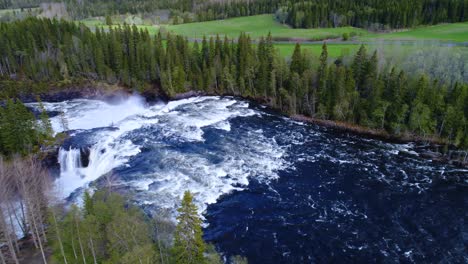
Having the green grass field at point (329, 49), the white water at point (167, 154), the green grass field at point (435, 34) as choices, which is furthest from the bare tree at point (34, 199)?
the green grass field at point (435, 34)

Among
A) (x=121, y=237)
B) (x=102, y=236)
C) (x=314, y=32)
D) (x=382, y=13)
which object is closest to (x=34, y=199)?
(x=102, y=236)

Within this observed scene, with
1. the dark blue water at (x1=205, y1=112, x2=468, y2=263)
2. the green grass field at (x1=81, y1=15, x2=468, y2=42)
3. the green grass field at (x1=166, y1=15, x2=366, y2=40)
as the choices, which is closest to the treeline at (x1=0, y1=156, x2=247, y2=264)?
the dark blue water at (x1=205, y1=112, x2=468, y2=263)

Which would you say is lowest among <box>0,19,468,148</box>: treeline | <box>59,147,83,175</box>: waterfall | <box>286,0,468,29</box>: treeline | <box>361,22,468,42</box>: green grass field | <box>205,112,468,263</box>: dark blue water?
<box>205,112,468,263</box>: dark blue water

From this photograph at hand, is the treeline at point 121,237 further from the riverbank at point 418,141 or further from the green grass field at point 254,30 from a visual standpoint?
the green grass field at point 254,30

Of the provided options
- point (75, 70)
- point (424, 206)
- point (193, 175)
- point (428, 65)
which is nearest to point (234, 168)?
point (193, 175)

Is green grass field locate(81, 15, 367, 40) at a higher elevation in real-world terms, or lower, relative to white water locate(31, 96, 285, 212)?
higher

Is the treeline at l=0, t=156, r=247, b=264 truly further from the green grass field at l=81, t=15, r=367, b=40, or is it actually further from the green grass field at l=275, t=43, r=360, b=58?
the green grass field at l=81, t=15, r=367, b=40

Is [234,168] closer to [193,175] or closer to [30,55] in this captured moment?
[193,175]
